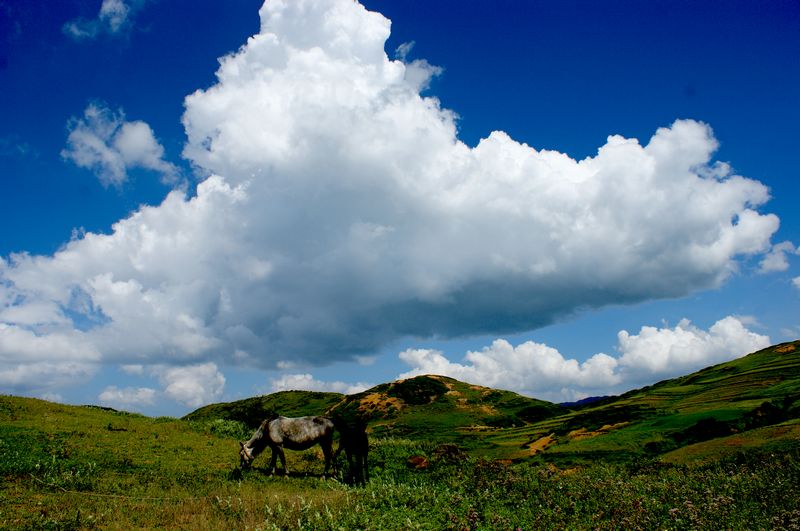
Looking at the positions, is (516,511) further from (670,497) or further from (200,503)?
(200,503)

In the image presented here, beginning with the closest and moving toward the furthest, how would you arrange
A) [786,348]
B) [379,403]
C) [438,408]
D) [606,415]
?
1. [606,415]
2. [786,348]
3. [438,408]
4. [379,403]

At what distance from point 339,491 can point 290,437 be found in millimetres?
5883

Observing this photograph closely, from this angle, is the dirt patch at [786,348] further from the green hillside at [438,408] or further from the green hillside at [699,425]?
the green hillside at [438,408]

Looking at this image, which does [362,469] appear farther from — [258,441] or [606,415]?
[606,415]

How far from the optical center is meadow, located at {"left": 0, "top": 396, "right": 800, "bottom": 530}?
1345 centimetres

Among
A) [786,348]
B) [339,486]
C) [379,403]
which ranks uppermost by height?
[339,486]

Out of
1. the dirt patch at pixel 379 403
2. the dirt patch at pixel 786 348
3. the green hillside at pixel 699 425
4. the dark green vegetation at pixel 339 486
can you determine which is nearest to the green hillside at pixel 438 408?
the dirt patch at pixel 379 403

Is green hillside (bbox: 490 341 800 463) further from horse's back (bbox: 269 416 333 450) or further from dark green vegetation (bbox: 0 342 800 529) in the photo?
horse's back (bbox: 269 416 333 450)

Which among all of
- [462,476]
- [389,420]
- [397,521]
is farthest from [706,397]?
[397,521]

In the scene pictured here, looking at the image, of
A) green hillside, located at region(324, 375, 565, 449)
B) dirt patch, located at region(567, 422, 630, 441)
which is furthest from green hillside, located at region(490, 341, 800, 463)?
green hillside, located at region(324, 375, 565, 449)

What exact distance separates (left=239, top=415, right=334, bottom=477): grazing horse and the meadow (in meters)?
1.14

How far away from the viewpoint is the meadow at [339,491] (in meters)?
13.4

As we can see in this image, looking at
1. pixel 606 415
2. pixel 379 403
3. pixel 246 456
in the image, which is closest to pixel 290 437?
pixel 246 456

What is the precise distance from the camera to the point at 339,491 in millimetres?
19250
